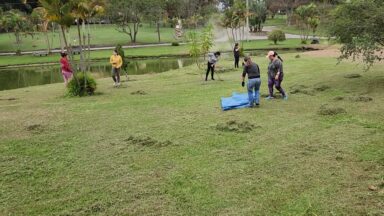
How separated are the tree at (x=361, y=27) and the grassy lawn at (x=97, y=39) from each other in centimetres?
4267

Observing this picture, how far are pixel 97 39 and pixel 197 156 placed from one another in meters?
57.2

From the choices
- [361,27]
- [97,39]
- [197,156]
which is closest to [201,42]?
[361,27]

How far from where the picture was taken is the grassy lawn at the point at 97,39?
Result: 57875 millimetres

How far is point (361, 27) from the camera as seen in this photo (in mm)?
14516

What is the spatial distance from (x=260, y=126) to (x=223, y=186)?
3.80 meters

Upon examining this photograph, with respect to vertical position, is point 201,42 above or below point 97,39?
below

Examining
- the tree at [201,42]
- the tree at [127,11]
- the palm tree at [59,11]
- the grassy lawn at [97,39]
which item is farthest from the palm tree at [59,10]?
the tree at [127,11]

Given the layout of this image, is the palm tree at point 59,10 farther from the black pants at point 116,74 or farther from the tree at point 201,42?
the tree at point 201,42

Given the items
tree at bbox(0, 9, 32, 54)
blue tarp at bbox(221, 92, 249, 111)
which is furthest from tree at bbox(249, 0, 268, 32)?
blue tarp at bbox(221, 92, 249, 111)

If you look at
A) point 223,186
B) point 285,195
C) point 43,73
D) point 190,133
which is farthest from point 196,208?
point 43,73

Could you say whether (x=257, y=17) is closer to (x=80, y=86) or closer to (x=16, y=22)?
(x=16, y=22)

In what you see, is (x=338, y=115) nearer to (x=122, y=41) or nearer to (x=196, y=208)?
(x=196, y=208)

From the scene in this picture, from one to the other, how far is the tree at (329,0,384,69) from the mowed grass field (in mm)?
1375

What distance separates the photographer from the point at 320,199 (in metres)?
6.40
